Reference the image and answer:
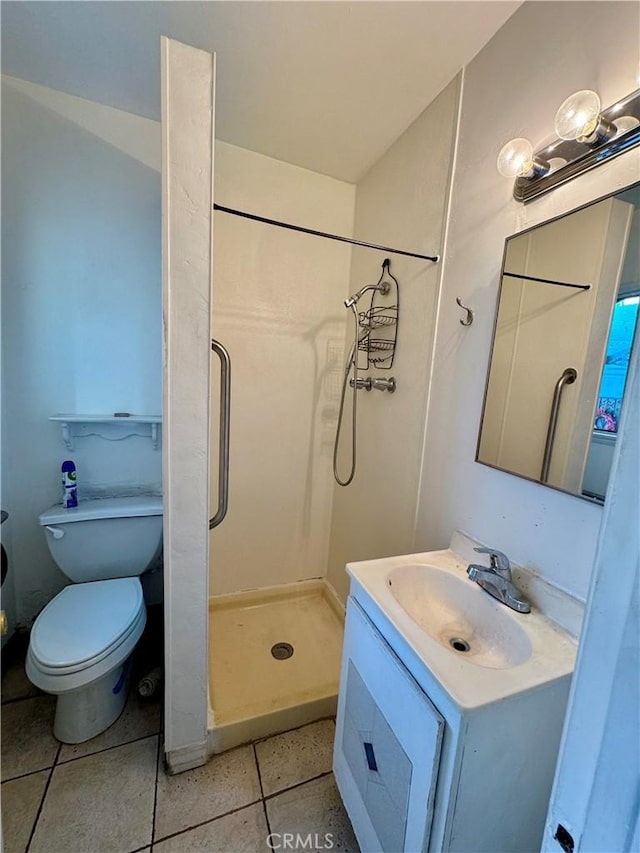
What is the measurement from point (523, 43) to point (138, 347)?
1.82 metres

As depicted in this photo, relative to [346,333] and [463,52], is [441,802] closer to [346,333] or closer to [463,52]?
[346,333]

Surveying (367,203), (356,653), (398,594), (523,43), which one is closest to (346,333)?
(367,203)

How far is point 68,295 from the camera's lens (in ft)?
5.23

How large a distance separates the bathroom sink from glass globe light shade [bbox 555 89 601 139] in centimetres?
122

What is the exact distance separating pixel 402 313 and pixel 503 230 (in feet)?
1.77

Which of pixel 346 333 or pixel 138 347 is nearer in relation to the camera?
pixel 138 347

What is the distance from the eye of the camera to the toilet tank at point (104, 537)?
4.96 feet

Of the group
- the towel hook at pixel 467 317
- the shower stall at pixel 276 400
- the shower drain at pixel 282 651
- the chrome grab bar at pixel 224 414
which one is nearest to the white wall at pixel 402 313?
the shower stall at pixel 276 400

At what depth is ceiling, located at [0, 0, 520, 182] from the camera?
1104 millimetres

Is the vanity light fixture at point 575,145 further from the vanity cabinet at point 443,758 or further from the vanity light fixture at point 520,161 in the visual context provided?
the vanity cabinet at point 443,758

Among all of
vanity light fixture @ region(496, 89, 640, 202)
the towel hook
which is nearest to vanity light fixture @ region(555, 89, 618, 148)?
vanity light fixture @ region(496, 89, 640, 202)

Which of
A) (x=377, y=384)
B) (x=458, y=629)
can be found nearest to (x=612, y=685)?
(x=458, y=629)

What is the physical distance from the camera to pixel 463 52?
1199 millimetres

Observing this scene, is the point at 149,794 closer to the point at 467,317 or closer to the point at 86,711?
the point at 86,711
